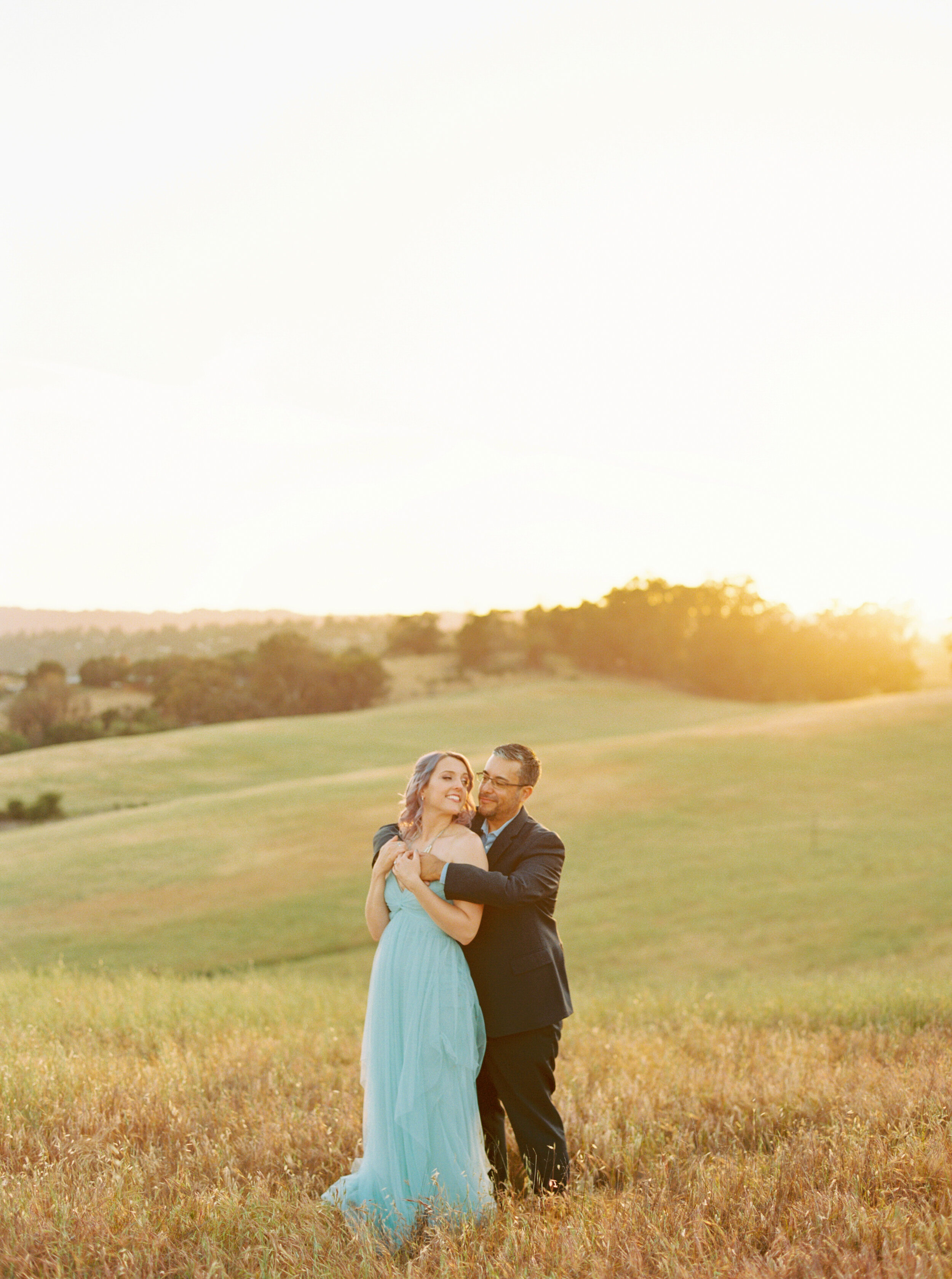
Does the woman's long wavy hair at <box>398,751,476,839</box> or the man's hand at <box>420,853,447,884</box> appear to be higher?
the woman's long wavy hair at <box>398,751,476,839</box>

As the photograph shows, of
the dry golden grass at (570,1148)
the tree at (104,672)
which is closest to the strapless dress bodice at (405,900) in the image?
the dry golden grass at (570,1148)

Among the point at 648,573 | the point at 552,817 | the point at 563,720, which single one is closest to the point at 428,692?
the point at 563,720

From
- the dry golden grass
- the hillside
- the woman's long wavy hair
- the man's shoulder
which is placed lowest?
the hillside

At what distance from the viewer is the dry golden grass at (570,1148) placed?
4055mm

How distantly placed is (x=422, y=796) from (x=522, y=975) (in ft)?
3.69

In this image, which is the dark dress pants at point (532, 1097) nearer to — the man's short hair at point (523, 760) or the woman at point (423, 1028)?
the woman at point (423, 1028)

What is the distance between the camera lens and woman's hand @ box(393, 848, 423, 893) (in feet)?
15.9

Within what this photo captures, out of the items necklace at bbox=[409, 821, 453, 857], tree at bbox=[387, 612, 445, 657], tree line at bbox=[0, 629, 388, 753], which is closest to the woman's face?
necklace at bbox=[409, 821, 453, 857]

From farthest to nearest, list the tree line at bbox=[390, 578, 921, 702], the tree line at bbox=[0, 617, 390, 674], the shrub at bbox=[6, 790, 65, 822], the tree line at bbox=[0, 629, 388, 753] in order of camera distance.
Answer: the tree line at bbox=[390, 578, 921, 702]
the tree line at bbox=[0, 629, 388, 753]
the tree line at bbox=[0, 617, 390, 674]
the shrub at bbox=[6, 790, 65, 822]

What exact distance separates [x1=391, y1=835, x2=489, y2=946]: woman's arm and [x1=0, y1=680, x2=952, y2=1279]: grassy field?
4.23 ft

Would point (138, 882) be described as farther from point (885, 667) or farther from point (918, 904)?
point (885, 667)

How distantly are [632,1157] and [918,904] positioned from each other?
16246 mm

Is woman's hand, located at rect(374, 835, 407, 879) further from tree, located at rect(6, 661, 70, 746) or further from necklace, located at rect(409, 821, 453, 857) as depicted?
tree, located at rect(6, 661, 70, 746)

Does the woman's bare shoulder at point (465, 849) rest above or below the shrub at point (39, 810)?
above
